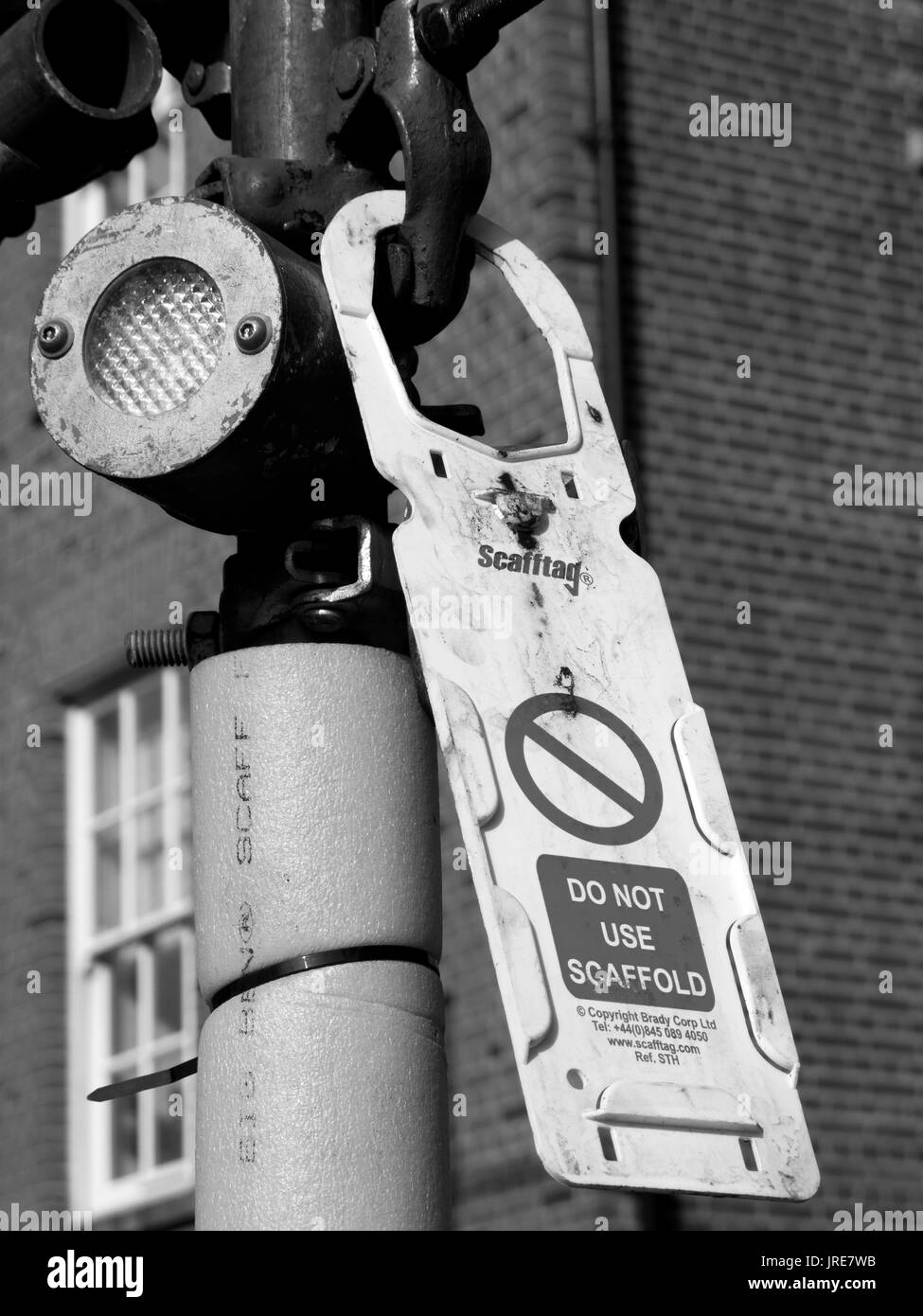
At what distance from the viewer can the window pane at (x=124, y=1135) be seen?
9.34 meters

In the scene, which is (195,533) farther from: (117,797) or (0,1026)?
(0,1026)

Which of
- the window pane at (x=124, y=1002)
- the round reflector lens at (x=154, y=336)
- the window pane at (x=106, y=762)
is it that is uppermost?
the window pane at (x=106, y=762)

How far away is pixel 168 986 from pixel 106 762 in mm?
1125

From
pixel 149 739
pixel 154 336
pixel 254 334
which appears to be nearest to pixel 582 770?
pixel 254 334

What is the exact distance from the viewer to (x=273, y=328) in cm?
249

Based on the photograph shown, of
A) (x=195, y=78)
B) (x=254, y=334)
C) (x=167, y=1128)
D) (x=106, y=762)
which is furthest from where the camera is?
(x=106, y=762)

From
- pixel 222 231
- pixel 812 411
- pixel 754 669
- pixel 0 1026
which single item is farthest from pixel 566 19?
pixel 222 231

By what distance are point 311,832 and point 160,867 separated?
23.4 ft

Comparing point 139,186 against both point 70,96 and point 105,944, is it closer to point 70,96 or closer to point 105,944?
point 105,944

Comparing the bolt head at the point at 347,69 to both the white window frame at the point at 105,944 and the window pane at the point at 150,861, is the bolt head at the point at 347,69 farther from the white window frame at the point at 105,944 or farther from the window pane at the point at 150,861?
the window pane at the point at 150,861

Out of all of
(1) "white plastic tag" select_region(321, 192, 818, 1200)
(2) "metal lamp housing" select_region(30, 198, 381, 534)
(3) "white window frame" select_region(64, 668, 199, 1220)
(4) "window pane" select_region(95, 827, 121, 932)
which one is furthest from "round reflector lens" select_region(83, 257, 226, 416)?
(4) "window pane" select_region(95, 827, 121, 932)

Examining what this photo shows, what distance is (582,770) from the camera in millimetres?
2260

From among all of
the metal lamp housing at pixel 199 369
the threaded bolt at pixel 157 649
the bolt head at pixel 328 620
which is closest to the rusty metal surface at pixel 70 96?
the metal lamp housing at pixel 199 369

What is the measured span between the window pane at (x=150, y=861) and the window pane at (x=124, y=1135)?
709 mm
